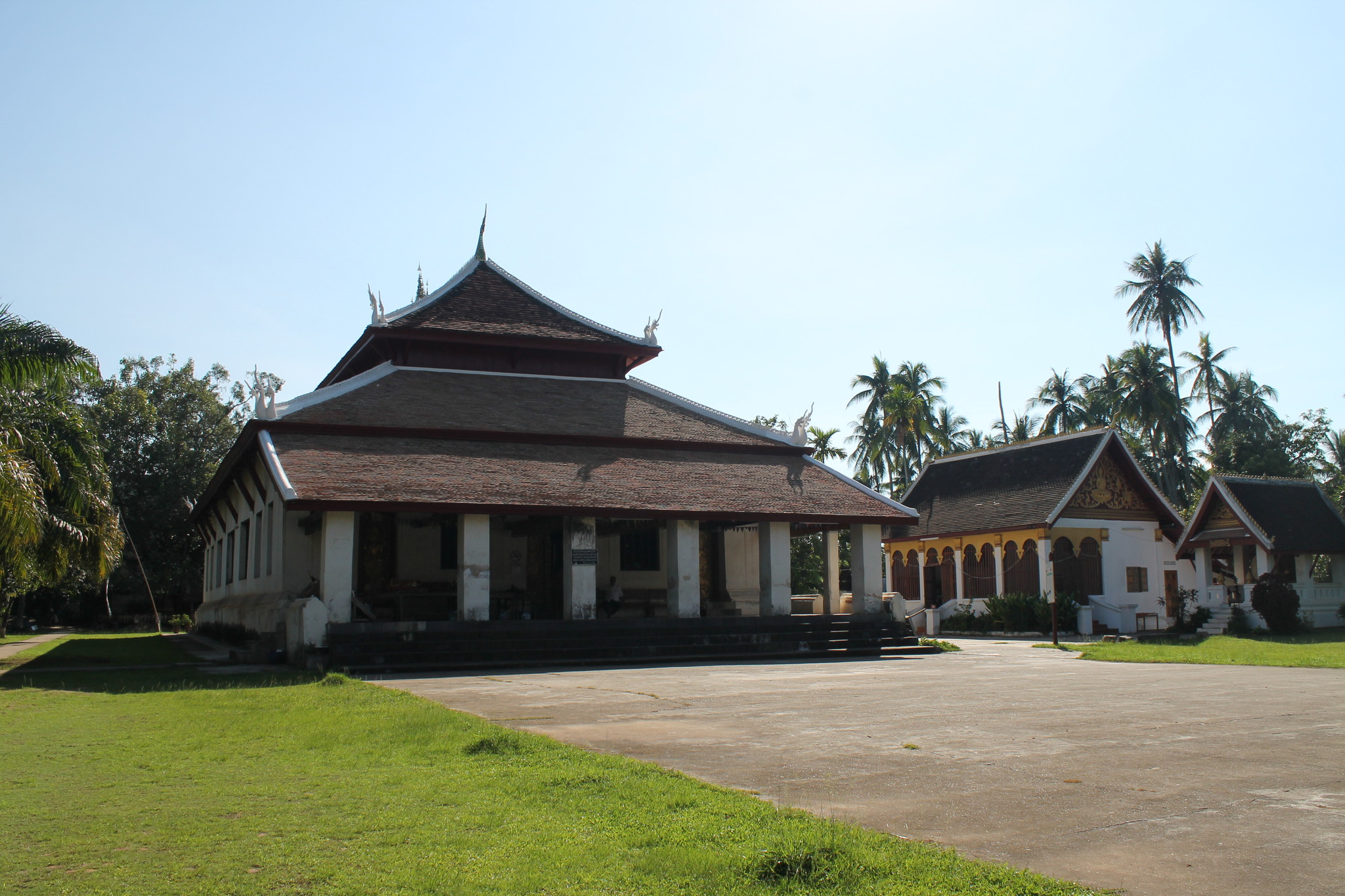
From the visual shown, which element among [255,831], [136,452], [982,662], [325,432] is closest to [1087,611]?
[982,662]

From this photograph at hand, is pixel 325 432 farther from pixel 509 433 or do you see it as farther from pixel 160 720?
pixel 160 720

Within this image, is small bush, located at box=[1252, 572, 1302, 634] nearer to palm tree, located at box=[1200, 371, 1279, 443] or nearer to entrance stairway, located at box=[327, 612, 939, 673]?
entrance stairway, located at box=[327, 612, 939, 673]

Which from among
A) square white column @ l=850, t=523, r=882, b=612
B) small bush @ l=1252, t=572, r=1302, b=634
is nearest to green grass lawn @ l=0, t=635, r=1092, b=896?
square white column @ l=850, t=523, r=882, b=612

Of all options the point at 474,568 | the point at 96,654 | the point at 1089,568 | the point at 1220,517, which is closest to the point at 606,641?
the point at 474,568

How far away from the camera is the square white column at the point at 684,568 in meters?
19.4

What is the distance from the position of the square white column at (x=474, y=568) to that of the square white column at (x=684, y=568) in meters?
3.67

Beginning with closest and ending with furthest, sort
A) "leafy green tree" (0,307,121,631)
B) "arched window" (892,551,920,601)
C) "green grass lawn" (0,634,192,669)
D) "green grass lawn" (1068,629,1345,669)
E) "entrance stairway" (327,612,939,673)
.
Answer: "leafy green tree" (0,307,121,631) → "entrance stairway" (327,612,939,673) → "green grass lawn" (0,634,192,669) → "green grass lawn" (1068,629,1345,669) → "arched window" (892,551,920,601)

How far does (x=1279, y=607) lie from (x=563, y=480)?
1911 centimetres

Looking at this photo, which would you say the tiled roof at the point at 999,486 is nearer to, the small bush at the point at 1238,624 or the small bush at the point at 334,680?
the small bush at the point at 1238,624

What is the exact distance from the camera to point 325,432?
19.1 metres

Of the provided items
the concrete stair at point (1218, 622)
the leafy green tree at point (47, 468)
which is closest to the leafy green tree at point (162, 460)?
the leafy green tree at point (47, 468)

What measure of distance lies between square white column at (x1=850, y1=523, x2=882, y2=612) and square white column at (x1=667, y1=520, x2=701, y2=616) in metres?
3.28

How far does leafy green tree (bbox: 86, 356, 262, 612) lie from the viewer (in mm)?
41000

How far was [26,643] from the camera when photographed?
26766 millimetres
